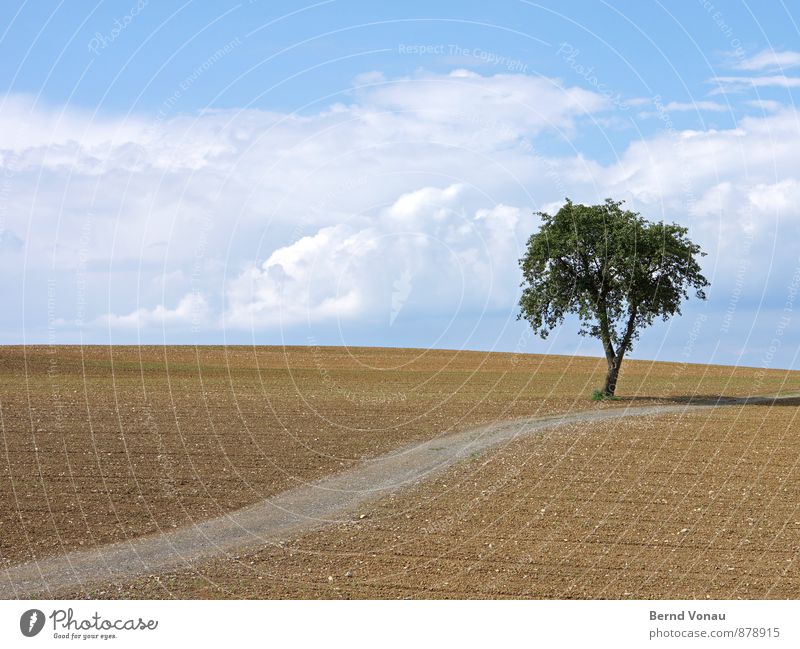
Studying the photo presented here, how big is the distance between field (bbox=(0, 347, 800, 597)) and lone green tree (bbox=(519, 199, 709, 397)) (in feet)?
15.4

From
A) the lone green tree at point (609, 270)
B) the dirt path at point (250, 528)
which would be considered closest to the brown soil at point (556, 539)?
the dirt path at point (250, 528)

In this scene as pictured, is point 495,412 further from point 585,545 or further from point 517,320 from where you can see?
point 585,545

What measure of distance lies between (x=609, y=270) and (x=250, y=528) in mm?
32754

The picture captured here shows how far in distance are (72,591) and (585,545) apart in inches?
387

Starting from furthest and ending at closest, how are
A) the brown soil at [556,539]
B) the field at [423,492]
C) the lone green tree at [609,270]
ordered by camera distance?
the lone green tree at [609,270] → the field at [423,492] → the brown soil at [556,539]

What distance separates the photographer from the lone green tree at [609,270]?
156 ft

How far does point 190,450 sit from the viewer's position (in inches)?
1106

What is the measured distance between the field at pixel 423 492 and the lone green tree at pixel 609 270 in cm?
468

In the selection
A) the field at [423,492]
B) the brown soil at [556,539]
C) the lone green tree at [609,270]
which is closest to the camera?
the brown soil at [556,539]

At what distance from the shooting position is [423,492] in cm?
2325

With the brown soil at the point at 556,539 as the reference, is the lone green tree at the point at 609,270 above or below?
above

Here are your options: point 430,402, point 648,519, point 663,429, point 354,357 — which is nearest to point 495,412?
point 430,402

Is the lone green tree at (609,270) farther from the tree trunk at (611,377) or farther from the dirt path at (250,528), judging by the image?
the dirt path at (250,528)

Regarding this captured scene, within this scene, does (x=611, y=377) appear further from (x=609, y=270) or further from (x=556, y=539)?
(x=556, y=539)
